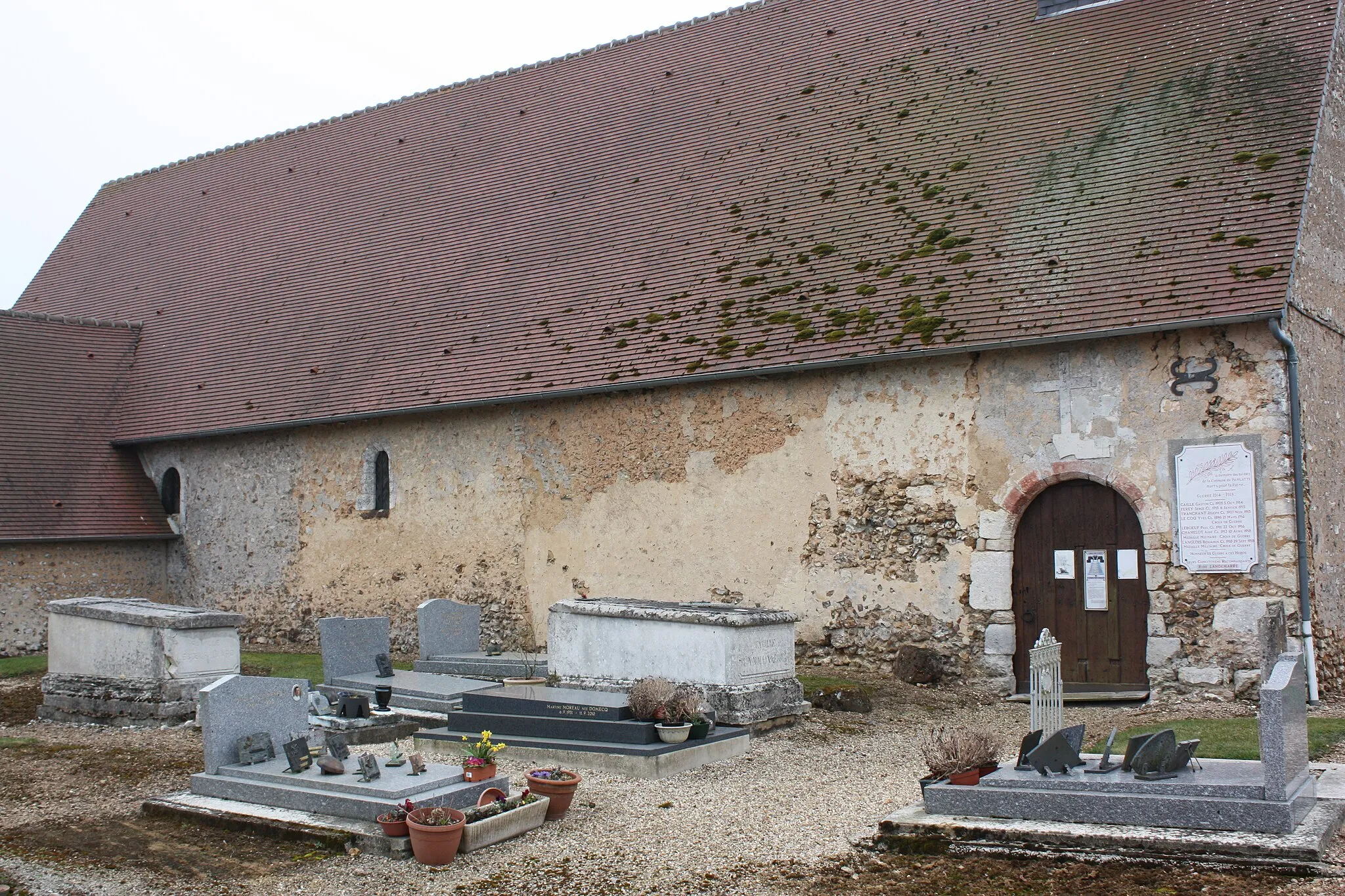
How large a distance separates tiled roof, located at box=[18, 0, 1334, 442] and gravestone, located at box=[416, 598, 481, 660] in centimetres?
→ 311

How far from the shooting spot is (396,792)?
8000 mm

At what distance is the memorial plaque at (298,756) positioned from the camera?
877cm

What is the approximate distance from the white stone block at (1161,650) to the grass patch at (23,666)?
1420 cm

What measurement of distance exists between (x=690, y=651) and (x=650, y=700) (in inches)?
43.9

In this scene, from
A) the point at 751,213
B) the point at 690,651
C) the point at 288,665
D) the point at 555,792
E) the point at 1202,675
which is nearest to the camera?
the point at 555,792

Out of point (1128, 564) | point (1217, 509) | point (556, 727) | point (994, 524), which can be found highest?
point (1217, 509)

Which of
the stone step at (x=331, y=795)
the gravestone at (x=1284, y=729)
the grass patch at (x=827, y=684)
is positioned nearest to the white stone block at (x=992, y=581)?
the grass patch at (x=827, y=684)

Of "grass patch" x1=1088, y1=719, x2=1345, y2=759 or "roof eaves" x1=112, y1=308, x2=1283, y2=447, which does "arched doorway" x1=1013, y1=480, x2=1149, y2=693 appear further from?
"grass patch" x1=1088, y1=719, x2=1345, y2=759

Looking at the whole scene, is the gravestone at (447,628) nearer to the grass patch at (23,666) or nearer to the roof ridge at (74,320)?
the grass patch at (23,666)

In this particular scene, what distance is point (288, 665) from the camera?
1636cm

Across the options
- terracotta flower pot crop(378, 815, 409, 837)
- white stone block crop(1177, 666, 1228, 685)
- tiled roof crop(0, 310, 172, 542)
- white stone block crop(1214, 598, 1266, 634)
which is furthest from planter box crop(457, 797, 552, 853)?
tiled roof crop(0, 310, 172, 542)

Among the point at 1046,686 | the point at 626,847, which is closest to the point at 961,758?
the point at 1046,686

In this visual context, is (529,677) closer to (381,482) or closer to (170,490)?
(381,482)

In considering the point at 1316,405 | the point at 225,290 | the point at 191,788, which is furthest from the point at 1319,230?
the point at 225,290
